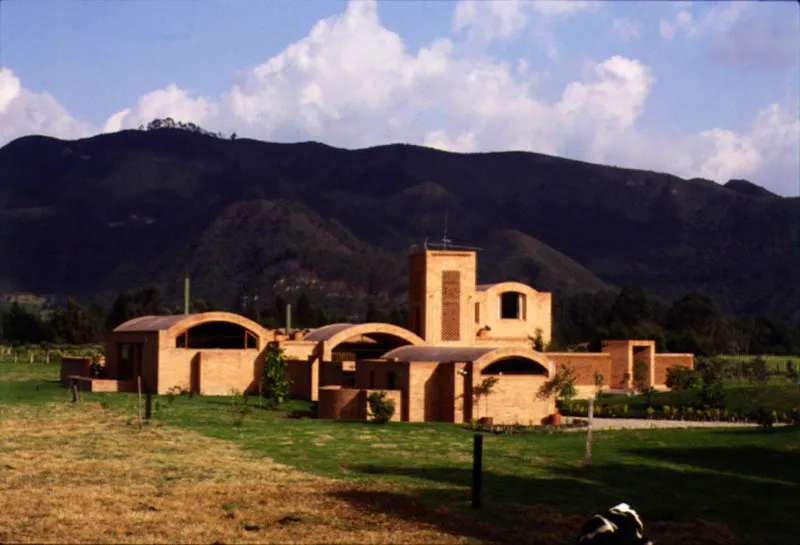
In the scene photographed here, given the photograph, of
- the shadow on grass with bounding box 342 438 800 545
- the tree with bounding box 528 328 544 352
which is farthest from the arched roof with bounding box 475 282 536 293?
the shadow on grass with bounding box 342 438 800 545

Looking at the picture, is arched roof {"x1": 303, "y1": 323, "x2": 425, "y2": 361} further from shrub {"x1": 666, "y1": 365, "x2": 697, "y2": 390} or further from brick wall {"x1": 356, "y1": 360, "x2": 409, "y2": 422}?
shrub {"x1": 666, "y1": 365, "x2": 697, "y2": 390}

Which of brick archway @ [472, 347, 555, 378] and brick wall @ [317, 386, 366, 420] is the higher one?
brick archway @ [472, 347, 555, 378]

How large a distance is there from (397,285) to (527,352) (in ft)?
446

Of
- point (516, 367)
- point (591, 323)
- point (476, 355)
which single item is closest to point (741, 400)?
point (516, 367)

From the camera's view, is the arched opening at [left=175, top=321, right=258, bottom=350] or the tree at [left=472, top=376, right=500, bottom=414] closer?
the tree at [left=472, top=376, right=500, bottom=414]

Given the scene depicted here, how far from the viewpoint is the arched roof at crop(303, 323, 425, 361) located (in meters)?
55.3

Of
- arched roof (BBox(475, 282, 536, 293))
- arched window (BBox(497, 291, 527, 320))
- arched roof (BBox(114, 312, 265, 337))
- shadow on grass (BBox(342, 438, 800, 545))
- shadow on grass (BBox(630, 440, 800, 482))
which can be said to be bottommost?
shadow on grass (BBox(342, 438, 800, 545))

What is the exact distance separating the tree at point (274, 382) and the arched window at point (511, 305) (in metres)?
21.0

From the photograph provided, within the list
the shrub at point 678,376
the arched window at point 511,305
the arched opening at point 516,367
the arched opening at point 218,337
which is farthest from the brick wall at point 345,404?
the arched window at point 511,305

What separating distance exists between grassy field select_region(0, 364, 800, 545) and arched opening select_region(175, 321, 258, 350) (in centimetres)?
1211

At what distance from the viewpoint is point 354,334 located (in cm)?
5566

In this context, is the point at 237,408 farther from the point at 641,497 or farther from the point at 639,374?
the point at 639,374

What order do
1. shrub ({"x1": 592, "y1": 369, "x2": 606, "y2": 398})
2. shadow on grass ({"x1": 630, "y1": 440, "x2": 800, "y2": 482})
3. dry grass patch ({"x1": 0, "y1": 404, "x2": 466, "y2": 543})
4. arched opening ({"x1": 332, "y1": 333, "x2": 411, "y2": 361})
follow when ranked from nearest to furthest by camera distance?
1. dry grass patch ({"x1": 0, "y1": 404, "x2": 466, "y2": 543})
2. shadow on grass ({"x1": 630, "y1": 440, "x2": 800, "y2": 482})
3. arched opening ({"x1": 332, "y1": 333, "x2": 411, "y2": 361})
4. shrub ({"x1": 592, "y1": 369, "x2": 606, "y2": 398})

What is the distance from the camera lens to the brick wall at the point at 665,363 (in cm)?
6969
